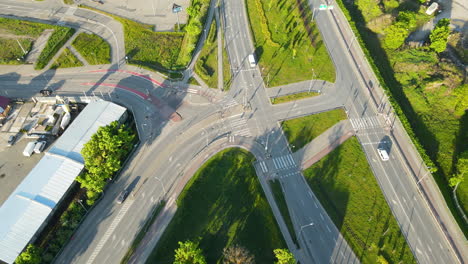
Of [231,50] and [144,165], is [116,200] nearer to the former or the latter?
[144,165]

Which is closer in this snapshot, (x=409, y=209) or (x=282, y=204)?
(x=409, y=209)

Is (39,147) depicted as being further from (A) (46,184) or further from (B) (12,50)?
(B) (12,50)

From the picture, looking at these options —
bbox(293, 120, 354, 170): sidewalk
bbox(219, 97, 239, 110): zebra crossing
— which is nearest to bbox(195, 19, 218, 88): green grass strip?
bbox(219, 97, 239, 110): zebra crossing

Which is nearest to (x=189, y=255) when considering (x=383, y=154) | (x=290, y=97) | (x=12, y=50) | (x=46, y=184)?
(x=46, y=184)

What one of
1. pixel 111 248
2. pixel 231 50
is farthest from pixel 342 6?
pixel 111 248

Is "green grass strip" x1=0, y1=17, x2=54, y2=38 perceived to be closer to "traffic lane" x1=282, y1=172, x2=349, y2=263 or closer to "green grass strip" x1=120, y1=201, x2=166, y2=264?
"green grass strip" x1=120, y1=201, x2=166, y2=264

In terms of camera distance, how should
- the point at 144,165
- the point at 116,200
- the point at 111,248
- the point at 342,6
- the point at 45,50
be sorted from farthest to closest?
1. the point at 342,6
2. the point at 45,50
3. the point at 144,165
4. the point at 116,200
5. the point at 111,248
